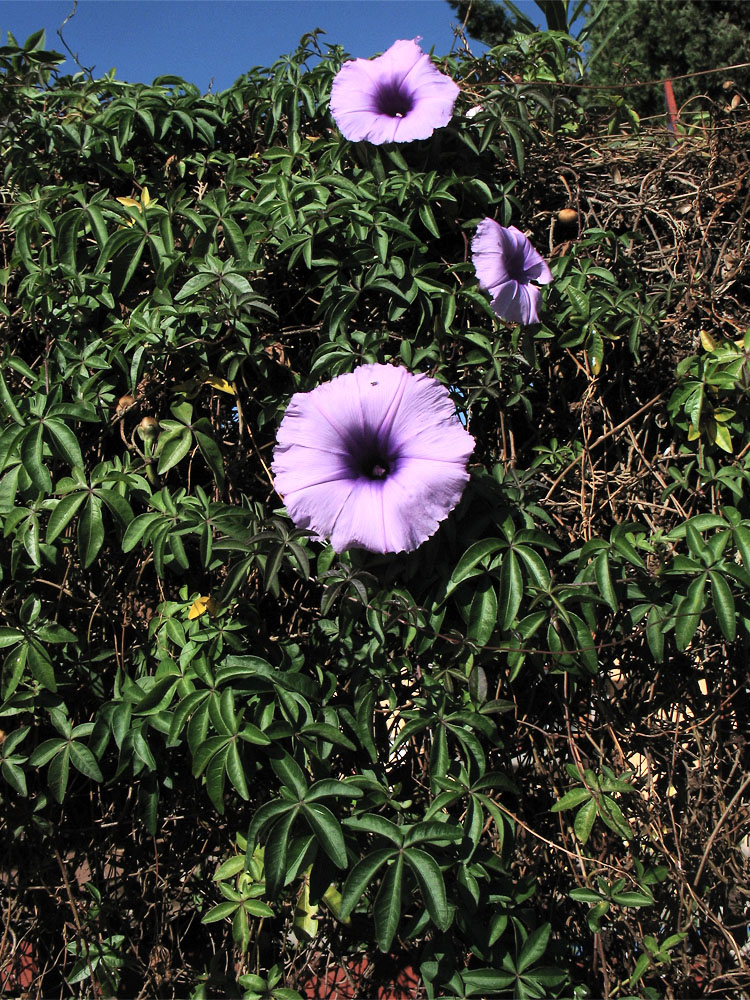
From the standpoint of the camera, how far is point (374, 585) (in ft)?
4.85

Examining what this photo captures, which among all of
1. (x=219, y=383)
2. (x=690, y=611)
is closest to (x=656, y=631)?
(x=690, y=611)

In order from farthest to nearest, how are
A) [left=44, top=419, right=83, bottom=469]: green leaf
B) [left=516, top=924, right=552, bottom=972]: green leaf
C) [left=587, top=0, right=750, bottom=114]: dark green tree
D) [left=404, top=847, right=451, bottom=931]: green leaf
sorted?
[left=587, top=0, right=750, bottom=114]: dark green tree → [left=44, top=419, right=83, bottom=469]: green leaf → [left=516, top=924, right=552, bottom=972]: green leaf → [left=404, top=847, right=451, bottom=931]: green leaf

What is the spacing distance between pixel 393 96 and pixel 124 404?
2.90 feet

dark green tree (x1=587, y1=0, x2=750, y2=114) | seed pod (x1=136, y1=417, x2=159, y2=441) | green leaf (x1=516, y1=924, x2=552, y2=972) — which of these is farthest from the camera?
dark green tree (x1=587, y1=0, x2=750, y2=114)

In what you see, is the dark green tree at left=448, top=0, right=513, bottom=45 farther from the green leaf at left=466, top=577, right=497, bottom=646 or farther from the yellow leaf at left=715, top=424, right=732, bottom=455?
the green leaf at left=466, top=577, right=497, bottom=646

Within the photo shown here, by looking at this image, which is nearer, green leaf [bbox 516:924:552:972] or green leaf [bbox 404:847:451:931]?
green leaf [bbox 404:847:451:931]

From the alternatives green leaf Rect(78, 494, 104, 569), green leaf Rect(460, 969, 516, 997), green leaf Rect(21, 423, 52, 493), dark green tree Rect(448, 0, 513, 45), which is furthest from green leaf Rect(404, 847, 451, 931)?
dark green tree Rect(448, 0, 513, 45)

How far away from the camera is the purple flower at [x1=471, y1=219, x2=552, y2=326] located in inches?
61.2

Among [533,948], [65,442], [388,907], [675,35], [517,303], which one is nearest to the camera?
[388,907]

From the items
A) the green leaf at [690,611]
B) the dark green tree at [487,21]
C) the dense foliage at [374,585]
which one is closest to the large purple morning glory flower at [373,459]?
the dense foliage at [374,585]

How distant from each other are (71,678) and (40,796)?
8.4 inches

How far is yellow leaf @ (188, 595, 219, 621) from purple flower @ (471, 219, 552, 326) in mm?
767

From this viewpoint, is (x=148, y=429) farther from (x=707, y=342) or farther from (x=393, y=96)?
(x=707, y=342)

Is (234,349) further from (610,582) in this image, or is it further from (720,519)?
(720,519)
